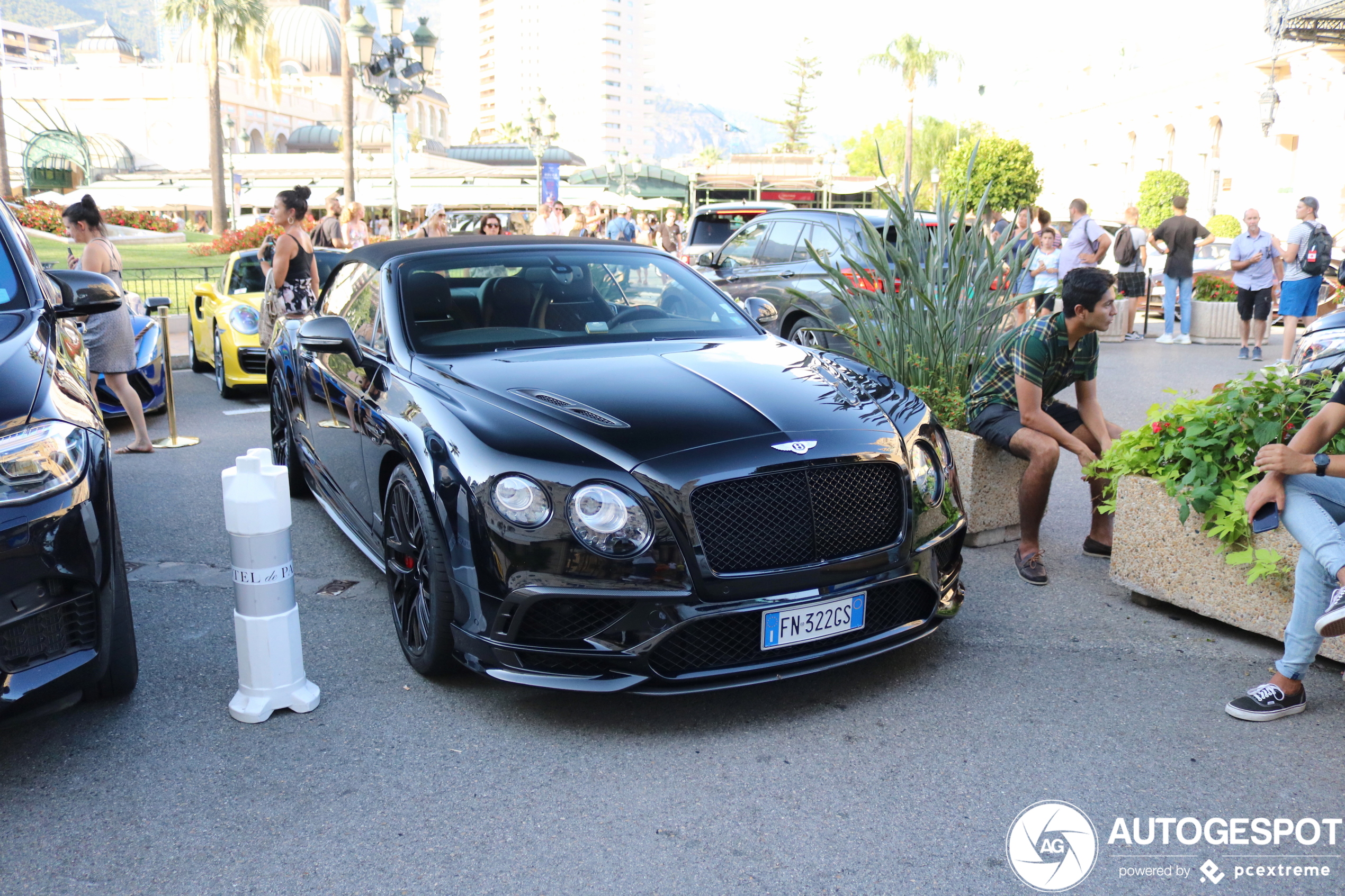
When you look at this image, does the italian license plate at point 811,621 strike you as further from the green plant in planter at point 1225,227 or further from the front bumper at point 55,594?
the green plant in planter at point 1225,227

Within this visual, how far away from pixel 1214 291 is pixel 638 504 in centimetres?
1528

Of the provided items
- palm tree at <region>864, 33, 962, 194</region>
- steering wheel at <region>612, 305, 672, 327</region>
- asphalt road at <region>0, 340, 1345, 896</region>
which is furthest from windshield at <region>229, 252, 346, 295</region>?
palm tree at <region>864, 33, 962, 194</region>

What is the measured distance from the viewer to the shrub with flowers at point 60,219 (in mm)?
36531

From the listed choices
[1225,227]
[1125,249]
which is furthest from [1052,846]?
[1225,227]

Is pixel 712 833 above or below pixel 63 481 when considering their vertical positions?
below

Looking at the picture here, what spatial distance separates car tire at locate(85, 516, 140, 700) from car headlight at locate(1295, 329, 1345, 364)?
4.58m

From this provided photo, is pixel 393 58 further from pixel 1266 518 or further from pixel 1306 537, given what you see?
pixel 1306 537

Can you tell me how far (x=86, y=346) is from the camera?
7.60 meters

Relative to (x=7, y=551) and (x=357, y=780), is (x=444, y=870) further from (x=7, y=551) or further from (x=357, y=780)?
(x=7, y=551)

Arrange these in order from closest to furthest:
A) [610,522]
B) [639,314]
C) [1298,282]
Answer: [610,522] → [639,314] → [1298,282]

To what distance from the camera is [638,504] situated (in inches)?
134

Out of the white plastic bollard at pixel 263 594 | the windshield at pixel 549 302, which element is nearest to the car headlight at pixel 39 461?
the white plastic bollard at pixel 263 594

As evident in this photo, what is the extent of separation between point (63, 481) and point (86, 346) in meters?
5.08

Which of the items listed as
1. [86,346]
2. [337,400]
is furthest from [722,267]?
[337,400]
